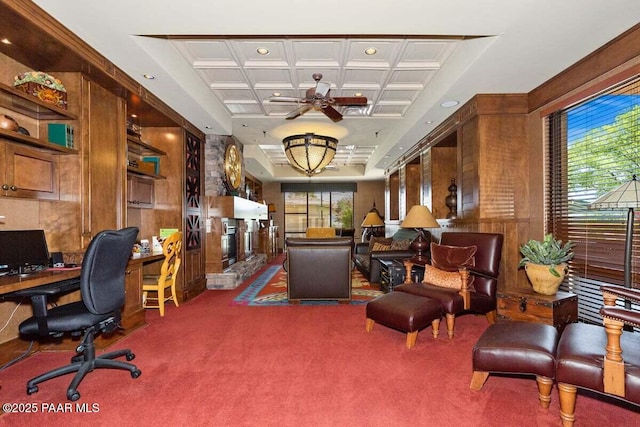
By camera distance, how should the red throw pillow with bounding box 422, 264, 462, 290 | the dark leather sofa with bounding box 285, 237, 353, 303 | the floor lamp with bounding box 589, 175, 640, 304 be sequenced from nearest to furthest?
the floor lamp with bounding box 589, 175, 640, 304 < the red throw pillow with bounding box 422, 264, 462, 290 < the dark leather sofa with bounding box 285, 237, 353, 303

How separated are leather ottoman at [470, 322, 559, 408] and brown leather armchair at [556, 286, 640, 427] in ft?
0.26

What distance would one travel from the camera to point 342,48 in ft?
11.8

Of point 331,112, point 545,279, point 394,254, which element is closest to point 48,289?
point 331,112

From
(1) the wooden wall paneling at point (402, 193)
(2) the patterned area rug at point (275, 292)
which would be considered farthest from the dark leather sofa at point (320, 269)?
(1) the wooden wall paneling at point (402, 193)

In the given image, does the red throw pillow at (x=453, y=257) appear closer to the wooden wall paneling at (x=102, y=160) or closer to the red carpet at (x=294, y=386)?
the red carpet at (x=294, y=386)

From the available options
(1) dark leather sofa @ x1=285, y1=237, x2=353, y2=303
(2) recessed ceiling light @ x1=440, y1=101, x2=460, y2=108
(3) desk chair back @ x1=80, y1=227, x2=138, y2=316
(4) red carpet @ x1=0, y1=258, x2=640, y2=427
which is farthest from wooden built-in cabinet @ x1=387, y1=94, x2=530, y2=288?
(3) desk chair back @ x1=80, y1=227, x2=138, y2=316

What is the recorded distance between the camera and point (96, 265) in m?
2.26

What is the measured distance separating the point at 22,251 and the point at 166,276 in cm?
166

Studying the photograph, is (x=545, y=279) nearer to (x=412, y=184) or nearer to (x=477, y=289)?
(x=477, y=289)

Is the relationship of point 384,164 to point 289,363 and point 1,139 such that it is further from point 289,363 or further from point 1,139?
point 1,139

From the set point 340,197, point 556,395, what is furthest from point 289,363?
point 340,197

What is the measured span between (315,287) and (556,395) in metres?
2.85

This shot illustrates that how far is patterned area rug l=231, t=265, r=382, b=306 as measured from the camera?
464cm

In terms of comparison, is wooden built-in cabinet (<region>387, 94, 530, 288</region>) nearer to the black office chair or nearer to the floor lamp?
the floor lamp
